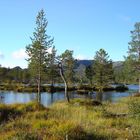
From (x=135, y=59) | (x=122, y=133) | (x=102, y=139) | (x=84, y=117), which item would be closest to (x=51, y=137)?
(x=102, y=139)

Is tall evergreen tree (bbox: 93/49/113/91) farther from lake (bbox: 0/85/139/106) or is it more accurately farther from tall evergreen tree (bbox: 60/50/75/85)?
lake (bbox: 0/85/139/106)

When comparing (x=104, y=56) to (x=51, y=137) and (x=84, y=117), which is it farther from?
(x=51, y=137)

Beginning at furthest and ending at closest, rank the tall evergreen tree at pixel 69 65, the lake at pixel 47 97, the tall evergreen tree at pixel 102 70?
the tall evergreen tree at pixel 69 65 < the tall evergreen tree at pixel 102 70 < the lake at pixel 47 97

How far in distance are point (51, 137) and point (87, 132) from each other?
1783 millimetres

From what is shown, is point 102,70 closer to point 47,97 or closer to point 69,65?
point 69,65

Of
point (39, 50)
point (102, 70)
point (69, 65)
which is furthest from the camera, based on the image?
point (69, 65)

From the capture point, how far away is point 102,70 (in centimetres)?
9038

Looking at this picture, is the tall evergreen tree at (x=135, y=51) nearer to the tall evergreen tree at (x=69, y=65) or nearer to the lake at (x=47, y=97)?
the lake at (x=47, y=97)

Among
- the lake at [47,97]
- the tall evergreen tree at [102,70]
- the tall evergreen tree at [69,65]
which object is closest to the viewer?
the lake at [47,97]

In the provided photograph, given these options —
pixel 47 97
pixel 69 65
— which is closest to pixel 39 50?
pixel 47 97

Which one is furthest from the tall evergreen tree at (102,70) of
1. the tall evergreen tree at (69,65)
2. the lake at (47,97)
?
the lake at (47,97)

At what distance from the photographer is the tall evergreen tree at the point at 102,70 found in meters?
90.0

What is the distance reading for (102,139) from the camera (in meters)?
10.6

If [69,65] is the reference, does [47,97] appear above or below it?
below
